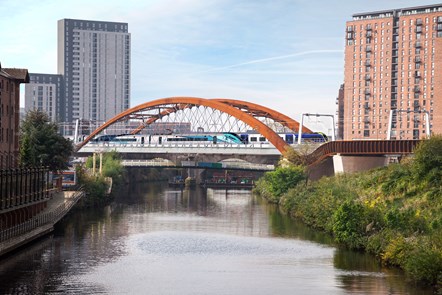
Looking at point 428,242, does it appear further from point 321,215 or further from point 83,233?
point 83,233

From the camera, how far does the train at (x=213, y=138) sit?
371 feet

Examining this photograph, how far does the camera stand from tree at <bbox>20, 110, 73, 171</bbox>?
74500 millimetres

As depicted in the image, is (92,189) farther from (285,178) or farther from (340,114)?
(340,114)

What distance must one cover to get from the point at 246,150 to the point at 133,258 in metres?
65.3

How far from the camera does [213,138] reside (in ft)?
388

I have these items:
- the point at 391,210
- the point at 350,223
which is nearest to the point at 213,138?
the point at 350,223

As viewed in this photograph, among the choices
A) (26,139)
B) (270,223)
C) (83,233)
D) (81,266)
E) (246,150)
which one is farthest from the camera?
(246,150)

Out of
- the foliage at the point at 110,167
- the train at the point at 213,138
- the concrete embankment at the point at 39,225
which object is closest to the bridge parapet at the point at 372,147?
the train at the point at 213,138

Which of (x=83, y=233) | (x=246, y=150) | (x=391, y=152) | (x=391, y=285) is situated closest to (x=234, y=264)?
(x=391, y=285)

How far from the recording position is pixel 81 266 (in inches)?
1677

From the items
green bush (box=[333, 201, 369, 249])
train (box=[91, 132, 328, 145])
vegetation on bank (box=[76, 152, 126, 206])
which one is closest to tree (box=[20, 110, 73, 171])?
vegetation on bank (box=[76, 152, 126, 206])

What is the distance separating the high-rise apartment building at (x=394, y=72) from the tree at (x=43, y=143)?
9068cm

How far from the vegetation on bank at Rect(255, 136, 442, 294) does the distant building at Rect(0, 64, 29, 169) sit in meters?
27.5

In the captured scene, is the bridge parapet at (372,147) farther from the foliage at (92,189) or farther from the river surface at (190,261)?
the foliage at (92,189)
